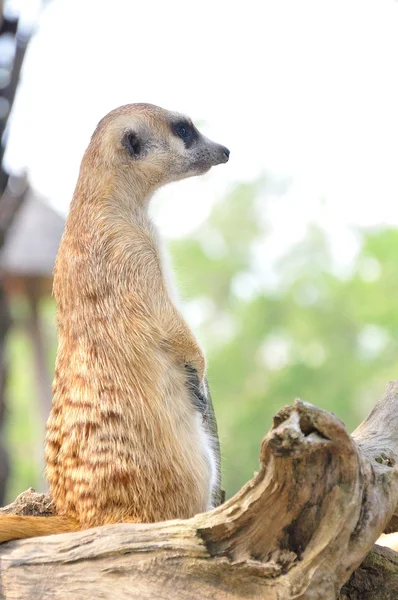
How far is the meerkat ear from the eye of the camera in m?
1.77

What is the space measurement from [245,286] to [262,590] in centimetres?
806

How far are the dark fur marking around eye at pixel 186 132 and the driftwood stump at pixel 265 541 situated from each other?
3.00ft

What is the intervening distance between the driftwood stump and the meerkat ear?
854mm

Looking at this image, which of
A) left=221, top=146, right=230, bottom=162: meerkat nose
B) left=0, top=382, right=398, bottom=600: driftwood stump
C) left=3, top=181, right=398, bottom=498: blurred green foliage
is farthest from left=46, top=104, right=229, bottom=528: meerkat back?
left=3, top=181, right=398, bottom=498: blurred green foliage

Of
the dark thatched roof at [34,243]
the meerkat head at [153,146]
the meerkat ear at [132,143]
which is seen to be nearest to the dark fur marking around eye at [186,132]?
the meerkat head at [153,146]

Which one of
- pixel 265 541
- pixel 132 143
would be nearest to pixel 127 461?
pixel 265 541

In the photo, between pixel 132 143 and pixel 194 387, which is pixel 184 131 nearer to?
pixel 132 143

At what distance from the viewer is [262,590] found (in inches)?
45.0

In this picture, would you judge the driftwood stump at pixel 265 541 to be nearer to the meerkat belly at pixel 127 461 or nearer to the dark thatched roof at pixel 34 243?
the meerkat belly at pixel 127 461

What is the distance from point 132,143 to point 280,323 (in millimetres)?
6642

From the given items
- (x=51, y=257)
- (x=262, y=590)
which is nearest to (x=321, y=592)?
(x=262, y=590)

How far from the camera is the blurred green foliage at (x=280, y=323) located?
275 inches

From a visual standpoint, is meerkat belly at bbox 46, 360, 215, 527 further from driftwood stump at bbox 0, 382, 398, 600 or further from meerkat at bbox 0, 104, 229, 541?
driftwood stump at bbox 0, 382, 398, 600

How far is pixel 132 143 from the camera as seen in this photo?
5.88 feet
